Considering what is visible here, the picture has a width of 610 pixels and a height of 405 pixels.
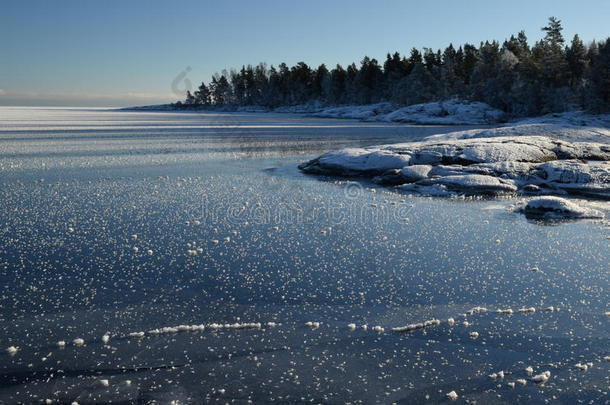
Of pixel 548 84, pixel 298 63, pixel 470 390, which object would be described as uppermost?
pixel 298 63

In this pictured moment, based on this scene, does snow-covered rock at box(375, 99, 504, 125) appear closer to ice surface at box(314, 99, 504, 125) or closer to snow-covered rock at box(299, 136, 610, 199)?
ice surface at box(314, 99, 504, 125)

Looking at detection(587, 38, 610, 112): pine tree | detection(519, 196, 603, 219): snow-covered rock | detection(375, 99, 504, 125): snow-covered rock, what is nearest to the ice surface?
detection(375, 99, 504, 125): snow-covered rock

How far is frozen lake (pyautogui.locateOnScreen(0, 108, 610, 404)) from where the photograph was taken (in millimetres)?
3683

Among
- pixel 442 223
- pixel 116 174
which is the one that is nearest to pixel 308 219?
pixel 442 223

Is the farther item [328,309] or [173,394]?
[328,309]

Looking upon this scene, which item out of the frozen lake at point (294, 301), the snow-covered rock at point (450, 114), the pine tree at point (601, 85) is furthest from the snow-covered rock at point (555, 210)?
the snow-covered rock at point (450, 114)

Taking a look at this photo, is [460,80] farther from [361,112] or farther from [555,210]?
[555,210]

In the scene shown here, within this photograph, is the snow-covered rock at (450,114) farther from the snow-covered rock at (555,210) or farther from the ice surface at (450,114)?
the snow-covered rock at (555,210)

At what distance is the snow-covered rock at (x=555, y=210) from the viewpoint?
Result: 9.67 meters

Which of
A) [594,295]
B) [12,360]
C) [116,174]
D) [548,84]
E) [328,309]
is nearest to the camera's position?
[12,360]

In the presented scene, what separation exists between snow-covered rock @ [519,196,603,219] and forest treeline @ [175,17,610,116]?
4126 cm

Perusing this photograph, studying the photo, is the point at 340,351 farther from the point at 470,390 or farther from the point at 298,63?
the point at 298,63

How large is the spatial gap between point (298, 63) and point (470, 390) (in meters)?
122

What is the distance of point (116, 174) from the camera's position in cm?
1484
